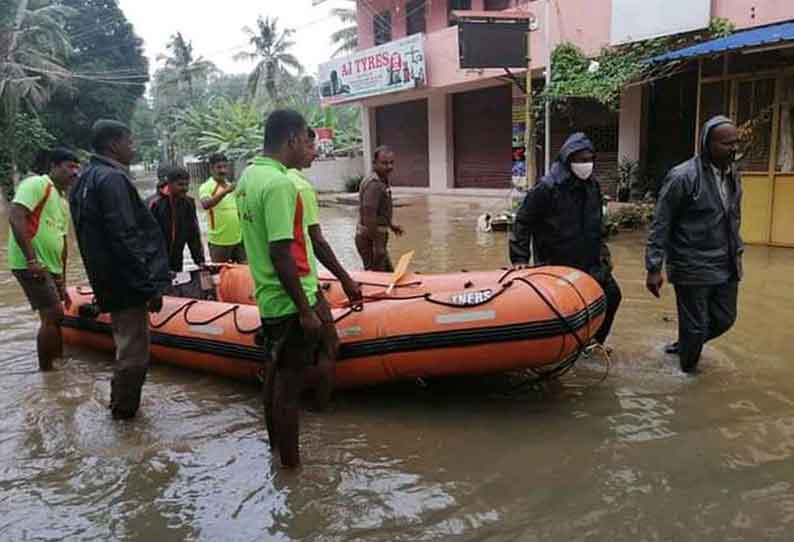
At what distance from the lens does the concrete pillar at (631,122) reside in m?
12.4

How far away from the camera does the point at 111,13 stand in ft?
114

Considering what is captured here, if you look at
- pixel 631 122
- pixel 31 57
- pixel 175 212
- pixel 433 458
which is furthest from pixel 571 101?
pixel 31 57

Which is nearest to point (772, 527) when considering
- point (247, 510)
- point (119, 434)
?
point (247, 510)

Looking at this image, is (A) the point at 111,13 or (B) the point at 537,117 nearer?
(B) the point at 537,117

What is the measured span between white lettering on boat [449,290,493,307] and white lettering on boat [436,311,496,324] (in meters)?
0.06

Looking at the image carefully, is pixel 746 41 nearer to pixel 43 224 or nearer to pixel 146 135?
pixel 43 224

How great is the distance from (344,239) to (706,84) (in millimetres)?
5757

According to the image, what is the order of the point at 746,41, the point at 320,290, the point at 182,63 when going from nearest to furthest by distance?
the point at 320,290, the point at 746,41, the point at 182,63

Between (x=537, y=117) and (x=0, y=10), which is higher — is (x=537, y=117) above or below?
below

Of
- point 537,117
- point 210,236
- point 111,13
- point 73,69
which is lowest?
point 210,236

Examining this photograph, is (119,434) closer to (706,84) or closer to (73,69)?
(706,84)

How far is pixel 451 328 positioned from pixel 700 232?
1.56 m

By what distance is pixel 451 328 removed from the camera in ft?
12.0

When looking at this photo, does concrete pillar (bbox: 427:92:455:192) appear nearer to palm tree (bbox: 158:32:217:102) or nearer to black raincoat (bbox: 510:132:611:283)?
black raincoat (bbox: 510:132:611:283)
